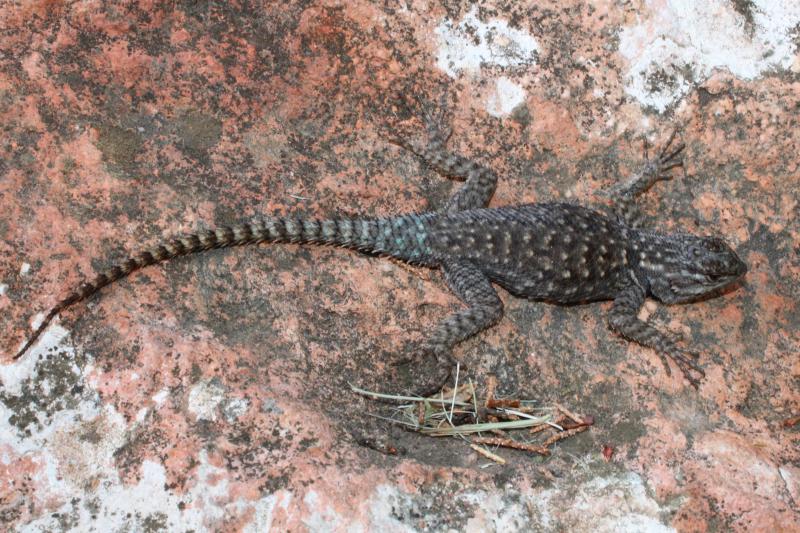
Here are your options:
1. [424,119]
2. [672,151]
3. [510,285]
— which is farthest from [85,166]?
[672,151]

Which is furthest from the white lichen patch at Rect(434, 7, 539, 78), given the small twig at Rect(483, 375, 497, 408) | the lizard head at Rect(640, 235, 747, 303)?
the small twig at Rect(483, 375, 497, 408)

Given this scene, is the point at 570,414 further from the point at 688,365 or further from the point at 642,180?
the point at 642,180

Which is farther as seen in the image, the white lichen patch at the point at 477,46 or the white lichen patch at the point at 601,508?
the white lichen patch at the point at 477,46

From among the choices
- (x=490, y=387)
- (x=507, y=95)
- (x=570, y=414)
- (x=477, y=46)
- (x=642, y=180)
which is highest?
(x=477, y=46)

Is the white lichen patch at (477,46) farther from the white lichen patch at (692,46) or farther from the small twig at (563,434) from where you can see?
the small twig at (563,434)

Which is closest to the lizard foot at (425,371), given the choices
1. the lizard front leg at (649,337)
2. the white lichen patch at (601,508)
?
the white lichen patch at (601,508)

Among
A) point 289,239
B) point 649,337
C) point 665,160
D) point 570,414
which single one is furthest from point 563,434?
point 665,160
